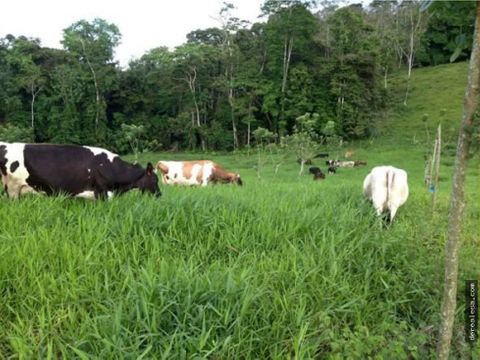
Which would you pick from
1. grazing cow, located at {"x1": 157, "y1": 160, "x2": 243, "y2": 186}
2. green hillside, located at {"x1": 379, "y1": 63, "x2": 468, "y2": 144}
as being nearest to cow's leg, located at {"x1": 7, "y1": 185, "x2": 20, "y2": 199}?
grazing cow, located at {"x1": 157, "y1": 160, "x2": 243, "y2": 186}

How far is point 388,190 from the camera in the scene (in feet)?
18.8

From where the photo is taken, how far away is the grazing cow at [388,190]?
18.6 feet

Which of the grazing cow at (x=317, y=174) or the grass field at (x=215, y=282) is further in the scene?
the grazing cow at (x=317, y=174)

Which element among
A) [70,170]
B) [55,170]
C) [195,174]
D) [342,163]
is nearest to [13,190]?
[55,170]

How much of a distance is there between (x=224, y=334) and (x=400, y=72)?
5651cm

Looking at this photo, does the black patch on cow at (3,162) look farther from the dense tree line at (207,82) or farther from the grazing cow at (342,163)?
the dense tree line at (207,82)

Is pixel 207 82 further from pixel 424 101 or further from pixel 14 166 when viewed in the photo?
pixel 14 166

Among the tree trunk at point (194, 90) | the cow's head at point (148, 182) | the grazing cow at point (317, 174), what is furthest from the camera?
the tree trunk at point (194, 90)

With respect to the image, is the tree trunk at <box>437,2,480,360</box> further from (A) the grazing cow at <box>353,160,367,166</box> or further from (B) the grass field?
(A) the grazing cow at <box>353,160,367,166</box>

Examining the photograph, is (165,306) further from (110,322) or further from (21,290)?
(21,290)

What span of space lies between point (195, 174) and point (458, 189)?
1280 centimetres

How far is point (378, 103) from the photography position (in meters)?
43.7

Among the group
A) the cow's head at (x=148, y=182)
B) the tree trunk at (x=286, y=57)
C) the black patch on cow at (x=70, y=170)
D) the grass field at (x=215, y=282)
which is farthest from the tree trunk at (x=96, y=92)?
the grass field at (x=215, y=282)

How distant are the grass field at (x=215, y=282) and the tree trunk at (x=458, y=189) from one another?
280mm
